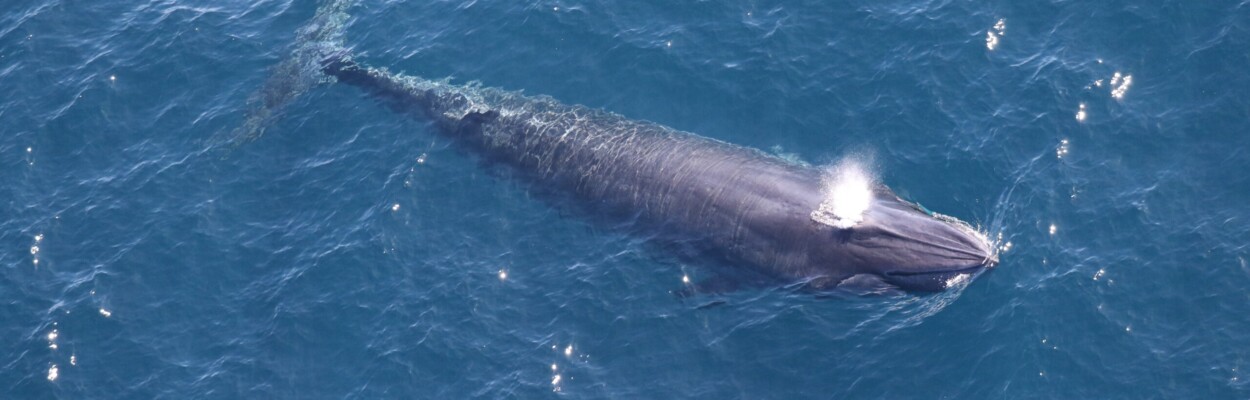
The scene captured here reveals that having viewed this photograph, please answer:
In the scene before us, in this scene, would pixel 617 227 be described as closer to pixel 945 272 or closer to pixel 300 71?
pixel 945 272

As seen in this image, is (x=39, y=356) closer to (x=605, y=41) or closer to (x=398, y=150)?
(x=398, y=150)

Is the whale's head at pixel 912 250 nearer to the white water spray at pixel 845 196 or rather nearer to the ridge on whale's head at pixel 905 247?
the ridge on whale's head at pixel 905 247

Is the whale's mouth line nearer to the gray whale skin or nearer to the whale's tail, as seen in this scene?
the gray whale skin

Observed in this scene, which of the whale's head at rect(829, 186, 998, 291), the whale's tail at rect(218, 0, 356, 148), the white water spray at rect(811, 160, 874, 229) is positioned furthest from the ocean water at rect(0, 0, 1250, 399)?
the white water spray at rect(811, 160, 874, 229)

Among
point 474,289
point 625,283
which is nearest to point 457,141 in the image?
point 474,289

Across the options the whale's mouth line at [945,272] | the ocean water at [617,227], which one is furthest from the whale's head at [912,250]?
the ocean water at [617,227]

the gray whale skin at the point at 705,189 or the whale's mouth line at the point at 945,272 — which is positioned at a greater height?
the gray whale skin at the point at 705,189
